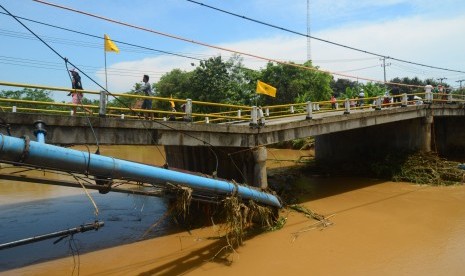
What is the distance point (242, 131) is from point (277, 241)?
3835mm

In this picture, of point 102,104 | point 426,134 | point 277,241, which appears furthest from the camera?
point 426,134

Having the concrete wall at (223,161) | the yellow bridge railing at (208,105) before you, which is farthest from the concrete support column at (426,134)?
the concrete wall at (223,161)

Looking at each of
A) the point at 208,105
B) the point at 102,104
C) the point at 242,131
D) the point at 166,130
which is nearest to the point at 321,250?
the point at 242,131

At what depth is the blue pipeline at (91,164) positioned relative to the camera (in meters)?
6.08

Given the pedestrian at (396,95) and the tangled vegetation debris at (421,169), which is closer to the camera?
the tangled vegetation debris at (421,169)

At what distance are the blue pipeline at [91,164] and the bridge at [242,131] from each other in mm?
1468

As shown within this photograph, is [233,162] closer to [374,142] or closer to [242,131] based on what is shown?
[242,131]

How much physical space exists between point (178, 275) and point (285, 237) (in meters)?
3.86

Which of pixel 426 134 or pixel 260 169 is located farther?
pixel 426 134

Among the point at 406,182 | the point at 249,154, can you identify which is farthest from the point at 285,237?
the point at 406,182

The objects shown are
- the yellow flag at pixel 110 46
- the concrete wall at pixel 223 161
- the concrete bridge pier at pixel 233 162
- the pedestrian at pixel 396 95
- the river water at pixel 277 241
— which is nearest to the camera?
the river water at pixel 277 241

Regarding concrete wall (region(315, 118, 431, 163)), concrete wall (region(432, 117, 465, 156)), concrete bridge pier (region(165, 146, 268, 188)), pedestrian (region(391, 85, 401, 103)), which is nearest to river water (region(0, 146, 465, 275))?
concrete bridge pier (region(165, 146, 268, 188))

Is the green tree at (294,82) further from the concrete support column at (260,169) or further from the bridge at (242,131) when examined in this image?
the concrete support column at (260,169)

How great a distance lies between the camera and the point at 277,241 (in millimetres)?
11203
